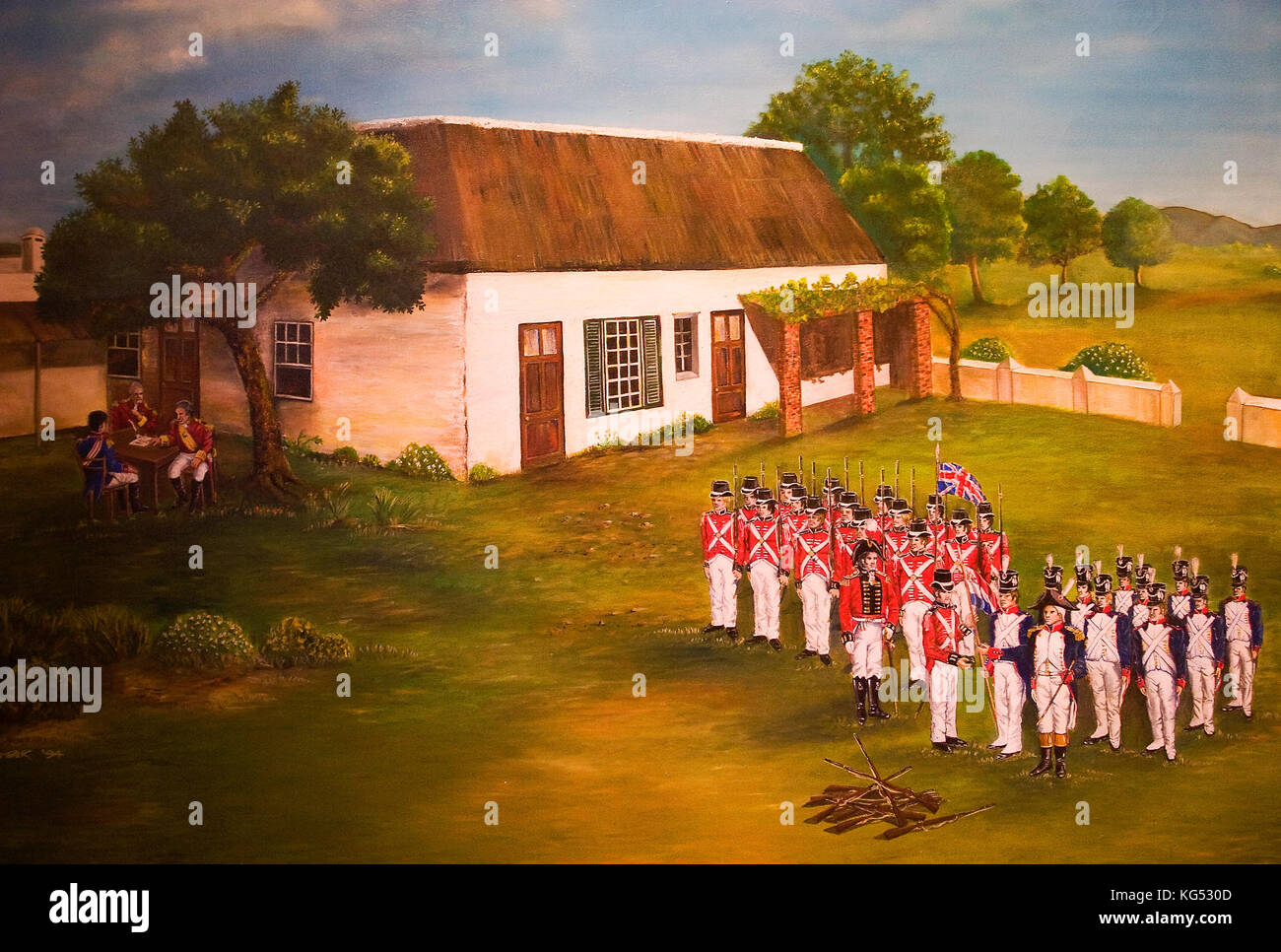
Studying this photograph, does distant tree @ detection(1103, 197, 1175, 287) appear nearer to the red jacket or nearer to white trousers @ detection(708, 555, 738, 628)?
the red jacket

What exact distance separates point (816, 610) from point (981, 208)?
3.61 metres

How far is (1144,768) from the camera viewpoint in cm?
784

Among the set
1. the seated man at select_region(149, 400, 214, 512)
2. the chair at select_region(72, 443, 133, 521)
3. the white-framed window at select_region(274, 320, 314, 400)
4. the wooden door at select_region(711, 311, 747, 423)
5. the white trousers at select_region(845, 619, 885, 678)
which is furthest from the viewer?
the wooden door at select_region(711, 311, 747, 423)

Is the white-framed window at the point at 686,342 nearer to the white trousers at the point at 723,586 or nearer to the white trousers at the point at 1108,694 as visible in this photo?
the white trousers at the point at 723,586

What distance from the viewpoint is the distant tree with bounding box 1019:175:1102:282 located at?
9781mm

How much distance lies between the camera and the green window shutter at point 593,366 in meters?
10.5

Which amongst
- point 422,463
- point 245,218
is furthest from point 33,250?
point 422,463

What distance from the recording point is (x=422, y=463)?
9.87 meters

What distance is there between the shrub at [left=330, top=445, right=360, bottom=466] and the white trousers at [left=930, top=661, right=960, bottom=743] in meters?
4.38

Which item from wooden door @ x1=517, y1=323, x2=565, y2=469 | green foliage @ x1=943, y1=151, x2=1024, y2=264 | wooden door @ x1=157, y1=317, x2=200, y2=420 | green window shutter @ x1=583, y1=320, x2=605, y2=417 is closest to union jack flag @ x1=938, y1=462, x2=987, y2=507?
green foliage @ x1=943, y1=151, x2=1024, y2=264

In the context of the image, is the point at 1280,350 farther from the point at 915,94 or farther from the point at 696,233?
the point at 696,233

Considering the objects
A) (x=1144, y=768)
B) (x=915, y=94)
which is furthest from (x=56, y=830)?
(x=915, y=94)

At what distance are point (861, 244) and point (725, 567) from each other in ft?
14.0

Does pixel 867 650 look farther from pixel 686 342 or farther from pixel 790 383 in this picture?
pixel 686 342
